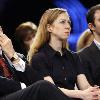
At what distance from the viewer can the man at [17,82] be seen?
123 inches

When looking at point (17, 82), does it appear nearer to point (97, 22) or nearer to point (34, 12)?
point (97, 22)

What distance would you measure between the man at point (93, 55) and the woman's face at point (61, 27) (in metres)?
0.31

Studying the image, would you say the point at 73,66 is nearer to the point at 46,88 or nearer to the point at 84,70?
the point at 84,70

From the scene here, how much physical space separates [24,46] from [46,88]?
1.82 m

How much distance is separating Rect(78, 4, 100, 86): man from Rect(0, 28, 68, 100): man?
25.7 inches

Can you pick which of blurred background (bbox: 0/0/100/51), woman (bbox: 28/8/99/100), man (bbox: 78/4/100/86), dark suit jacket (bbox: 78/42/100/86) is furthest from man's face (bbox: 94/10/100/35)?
blurred background (bbox: 0/0/100/51)

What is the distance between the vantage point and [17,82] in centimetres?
343

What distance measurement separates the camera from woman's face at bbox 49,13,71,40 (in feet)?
12.7

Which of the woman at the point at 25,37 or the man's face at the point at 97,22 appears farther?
the woman at the point at 25,37

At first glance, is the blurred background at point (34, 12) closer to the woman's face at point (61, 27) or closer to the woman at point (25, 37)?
the woman at point (25, 37)

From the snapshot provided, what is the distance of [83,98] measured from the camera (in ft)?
11.8

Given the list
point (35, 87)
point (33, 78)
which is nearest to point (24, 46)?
point (33, 78)

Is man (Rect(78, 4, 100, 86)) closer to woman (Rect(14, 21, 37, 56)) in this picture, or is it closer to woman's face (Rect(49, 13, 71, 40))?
woman's face (Rect(49, 13, 71, 40))

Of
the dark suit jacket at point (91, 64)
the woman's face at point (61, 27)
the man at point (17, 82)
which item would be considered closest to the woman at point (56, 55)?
the woman's face at point (61, 27)
